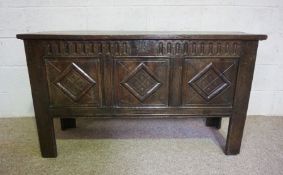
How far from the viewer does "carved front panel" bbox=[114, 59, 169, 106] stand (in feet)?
3.95

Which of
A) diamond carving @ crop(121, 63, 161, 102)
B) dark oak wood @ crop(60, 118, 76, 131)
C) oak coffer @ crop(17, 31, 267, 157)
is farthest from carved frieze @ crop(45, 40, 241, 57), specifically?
dark oak wood @ crop(60, 118, 76, 131)

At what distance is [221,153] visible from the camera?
1.41 m

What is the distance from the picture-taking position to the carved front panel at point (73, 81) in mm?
1190

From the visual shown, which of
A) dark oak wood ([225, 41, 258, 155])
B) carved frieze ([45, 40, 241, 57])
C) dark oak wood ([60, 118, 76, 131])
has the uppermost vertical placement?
carved frieze ([45, 40, 241, 57])

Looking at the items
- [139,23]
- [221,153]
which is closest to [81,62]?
[139,23]

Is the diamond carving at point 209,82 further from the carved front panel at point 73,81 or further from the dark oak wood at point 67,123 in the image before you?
the dark oak wood at point 67,123

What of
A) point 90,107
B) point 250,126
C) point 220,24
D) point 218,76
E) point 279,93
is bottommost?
point 250,126

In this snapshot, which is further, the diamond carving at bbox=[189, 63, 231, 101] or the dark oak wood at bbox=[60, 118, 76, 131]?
the dark oak wood at bbox=[60, 118, 76, 131]

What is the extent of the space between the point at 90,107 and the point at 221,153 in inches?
36.0

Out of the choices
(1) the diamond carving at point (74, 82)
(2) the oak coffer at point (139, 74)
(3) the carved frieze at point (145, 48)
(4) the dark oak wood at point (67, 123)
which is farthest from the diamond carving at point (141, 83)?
(4) the dark oak wood at point (67, 123)

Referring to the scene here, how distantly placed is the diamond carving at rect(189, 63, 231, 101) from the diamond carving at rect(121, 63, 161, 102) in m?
0.22

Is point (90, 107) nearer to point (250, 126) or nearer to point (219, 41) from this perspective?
point (219, 41)

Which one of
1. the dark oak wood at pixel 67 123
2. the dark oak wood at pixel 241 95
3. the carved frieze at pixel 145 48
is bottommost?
the dark oak wood at pixel 67 123

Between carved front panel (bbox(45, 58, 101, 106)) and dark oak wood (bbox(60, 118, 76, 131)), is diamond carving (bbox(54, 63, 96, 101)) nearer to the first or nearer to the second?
carved front panel (bbox(45, 58, 101, 106))
